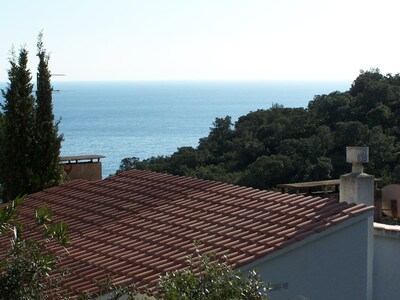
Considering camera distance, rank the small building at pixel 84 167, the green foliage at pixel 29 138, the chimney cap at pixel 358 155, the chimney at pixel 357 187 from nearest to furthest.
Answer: the chimney at pixel 357 187
the chimney cap at pixel 358 155
the green foliage at pixel 29 138
the small building at pixel 84 167

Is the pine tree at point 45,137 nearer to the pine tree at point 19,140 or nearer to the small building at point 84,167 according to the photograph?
the pine tree at point 19,140

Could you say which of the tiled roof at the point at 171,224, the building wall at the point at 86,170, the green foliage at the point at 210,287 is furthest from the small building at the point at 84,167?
the green foliage at the point at 210,287

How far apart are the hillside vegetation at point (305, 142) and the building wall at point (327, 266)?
15.2 meters

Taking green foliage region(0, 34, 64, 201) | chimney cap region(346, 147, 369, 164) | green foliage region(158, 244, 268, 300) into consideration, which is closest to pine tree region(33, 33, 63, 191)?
green foliage region(0, 34, 64, 201)

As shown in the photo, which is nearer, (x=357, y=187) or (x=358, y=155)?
(x=357, y=187)

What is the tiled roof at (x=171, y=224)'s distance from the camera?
8.81 meters

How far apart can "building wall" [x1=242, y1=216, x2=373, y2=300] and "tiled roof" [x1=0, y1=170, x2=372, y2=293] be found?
145 mm

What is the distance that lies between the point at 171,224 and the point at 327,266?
2198 mm

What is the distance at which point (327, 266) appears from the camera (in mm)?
9031

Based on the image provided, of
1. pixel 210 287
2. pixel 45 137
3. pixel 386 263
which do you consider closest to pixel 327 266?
pixel 386 263

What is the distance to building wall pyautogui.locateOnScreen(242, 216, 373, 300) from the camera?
8633 millimetres

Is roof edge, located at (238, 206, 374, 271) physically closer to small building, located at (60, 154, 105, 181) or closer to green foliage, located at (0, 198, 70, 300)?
green foliage, located at (0, 198, 70, 300)

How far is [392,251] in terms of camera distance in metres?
10.5

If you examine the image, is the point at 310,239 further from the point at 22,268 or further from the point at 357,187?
the point at 22,268
